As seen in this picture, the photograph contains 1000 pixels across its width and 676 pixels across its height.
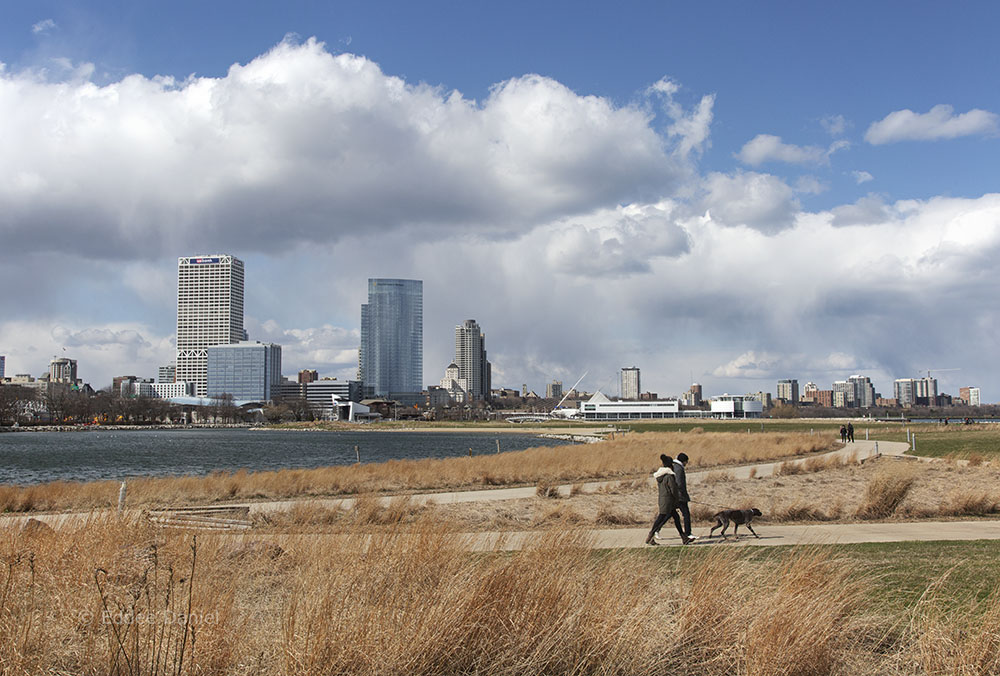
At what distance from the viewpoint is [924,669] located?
19.2ft

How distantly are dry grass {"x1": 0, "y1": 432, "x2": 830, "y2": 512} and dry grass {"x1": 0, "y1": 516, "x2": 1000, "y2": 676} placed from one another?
49.9 feet

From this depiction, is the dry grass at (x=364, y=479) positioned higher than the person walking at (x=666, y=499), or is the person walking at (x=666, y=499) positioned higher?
the person walking at (x=666, y=499)

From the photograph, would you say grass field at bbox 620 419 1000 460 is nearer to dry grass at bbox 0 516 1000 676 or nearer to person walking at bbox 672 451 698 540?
person walking at bbox 672 451 698 540

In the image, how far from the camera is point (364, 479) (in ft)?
90.9

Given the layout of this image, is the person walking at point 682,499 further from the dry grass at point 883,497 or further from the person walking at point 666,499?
the dry grass at point 883,497

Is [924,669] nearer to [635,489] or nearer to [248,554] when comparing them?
[248,554]

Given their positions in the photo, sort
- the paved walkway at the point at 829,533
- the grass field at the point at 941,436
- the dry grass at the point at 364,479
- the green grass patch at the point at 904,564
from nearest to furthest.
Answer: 1. the green grass patch at the point at 904,564
2. the paved walkway at the point at 829,533
3. the dry grass at the point at 364,479
4. the grass field at the point at 941,436

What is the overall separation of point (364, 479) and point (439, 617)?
22.7m

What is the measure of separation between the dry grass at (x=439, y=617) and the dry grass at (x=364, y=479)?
599 inches

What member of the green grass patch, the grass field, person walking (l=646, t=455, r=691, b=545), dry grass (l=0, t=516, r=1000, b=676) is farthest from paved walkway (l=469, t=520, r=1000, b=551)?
the grass field

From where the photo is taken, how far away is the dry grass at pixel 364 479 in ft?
72.4

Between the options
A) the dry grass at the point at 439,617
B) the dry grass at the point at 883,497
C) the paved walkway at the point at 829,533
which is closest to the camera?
the dry grass at the point at 439,617

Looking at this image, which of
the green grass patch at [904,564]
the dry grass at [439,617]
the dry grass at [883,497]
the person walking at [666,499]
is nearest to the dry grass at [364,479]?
the dry grass at [883,497]

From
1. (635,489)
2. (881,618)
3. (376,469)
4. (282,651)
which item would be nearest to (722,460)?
(635,489)
